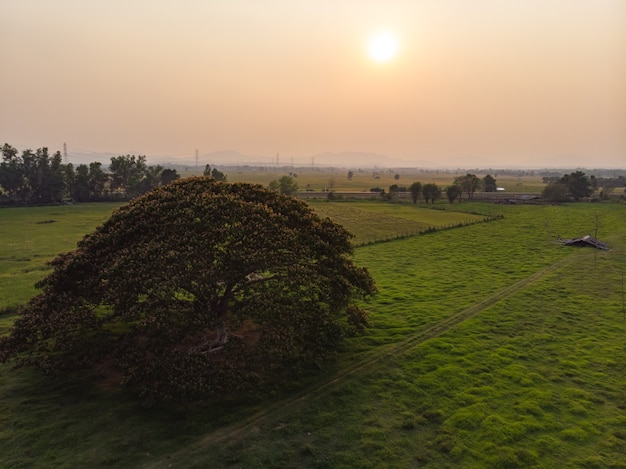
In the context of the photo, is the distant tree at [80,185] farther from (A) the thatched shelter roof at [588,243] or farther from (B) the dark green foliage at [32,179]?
(A) the thatched shelter roof at [588,243]

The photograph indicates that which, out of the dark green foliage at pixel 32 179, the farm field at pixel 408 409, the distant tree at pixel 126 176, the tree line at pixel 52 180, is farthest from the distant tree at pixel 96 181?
the farm field at pixel 408 409

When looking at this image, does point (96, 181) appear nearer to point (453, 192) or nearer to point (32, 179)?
point (32, 179)

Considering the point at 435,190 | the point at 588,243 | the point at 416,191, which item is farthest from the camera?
the point at 435,190

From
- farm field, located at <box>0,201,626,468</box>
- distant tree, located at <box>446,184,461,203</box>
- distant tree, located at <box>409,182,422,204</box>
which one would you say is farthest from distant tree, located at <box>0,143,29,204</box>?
distant tree, located at <box>446,184,461,203</box>

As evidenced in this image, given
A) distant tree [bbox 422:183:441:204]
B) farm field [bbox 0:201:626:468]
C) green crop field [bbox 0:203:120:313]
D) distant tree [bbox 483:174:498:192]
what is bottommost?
farm field [bbox 0:201:626:468]

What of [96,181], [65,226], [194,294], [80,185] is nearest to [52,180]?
[80,185]

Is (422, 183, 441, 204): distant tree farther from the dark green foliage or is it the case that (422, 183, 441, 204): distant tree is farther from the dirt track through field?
the dark green foliage
